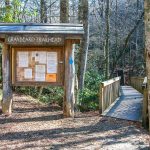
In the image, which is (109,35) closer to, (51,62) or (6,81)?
(51,62)

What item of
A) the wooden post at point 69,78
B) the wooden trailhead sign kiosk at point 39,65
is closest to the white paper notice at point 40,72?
the wooden trailhead sign kiosk at point 39,65

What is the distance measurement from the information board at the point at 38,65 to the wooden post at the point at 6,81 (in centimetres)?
18

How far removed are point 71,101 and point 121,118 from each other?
5.45 ft

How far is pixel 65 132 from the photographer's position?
745 centimetres

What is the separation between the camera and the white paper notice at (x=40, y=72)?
898 cm

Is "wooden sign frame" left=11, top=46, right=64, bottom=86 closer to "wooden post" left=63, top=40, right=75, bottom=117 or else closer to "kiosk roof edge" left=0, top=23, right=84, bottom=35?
"wooden post" left=63, top=40, right=75, bottom=117

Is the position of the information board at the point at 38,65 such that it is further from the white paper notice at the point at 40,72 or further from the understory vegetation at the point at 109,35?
the understory vegetation at the point at 109,35

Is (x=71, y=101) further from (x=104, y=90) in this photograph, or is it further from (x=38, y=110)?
(x=104, y=90)

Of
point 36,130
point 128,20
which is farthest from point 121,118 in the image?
point 128,20

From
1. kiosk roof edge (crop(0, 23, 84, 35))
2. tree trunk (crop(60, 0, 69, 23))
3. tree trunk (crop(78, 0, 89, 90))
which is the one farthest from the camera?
tree trunk (crop(78, 0, 89, 90))

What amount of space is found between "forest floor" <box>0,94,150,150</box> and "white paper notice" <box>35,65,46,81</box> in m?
1.00

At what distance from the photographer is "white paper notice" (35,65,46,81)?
8984 millimetres

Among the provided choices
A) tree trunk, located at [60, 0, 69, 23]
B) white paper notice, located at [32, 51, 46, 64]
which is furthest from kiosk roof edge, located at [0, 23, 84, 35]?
tree trunk, located at [60, 0, 69, 23]

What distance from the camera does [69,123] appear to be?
327 inches
